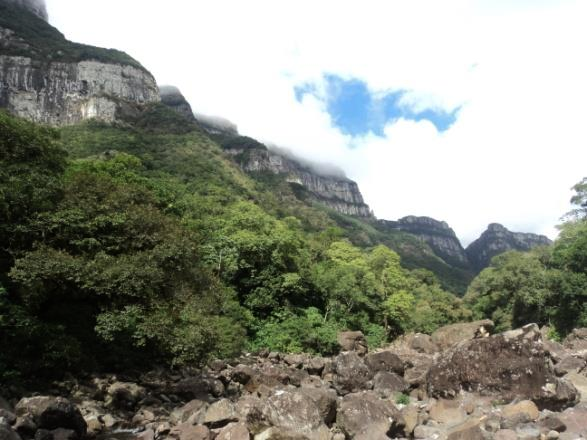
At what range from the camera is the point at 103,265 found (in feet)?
55.8

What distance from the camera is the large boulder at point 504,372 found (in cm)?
1698

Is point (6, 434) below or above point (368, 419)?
above

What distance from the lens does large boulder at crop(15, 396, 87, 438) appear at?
1308 cm

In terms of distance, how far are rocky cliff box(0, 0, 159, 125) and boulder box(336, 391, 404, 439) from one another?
144 metres

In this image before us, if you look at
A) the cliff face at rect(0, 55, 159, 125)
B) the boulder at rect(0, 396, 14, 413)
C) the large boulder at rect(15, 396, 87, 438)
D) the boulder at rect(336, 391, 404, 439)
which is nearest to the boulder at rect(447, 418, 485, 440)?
the boulder at rect(336, 391, 404, 439)

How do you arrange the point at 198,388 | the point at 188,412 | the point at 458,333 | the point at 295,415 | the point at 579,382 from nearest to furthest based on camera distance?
the point at 295,415
the point at 188,412
the point at 198,388
the point at 579,382
the point at 458,333

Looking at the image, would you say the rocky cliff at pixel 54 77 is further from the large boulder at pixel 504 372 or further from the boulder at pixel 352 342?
the large boulder at pixel 504 372

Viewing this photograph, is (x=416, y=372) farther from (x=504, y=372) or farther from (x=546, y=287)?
Result: (x=546, y=287)

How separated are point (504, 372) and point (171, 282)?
1495 centimetres

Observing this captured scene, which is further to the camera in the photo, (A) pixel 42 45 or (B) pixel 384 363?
(A) pixel 42 45

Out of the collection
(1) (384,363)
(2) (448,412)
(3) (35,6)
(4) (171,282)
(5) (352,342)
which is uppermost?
(3) (35,6)

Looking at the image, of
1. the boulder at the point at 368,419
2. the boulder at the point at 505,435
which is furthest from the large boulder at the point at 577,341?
the boulder at the point at 368,419

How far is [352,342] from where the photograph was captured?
4200 centimetres

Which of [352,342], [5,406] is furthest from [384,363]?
[5,406]
